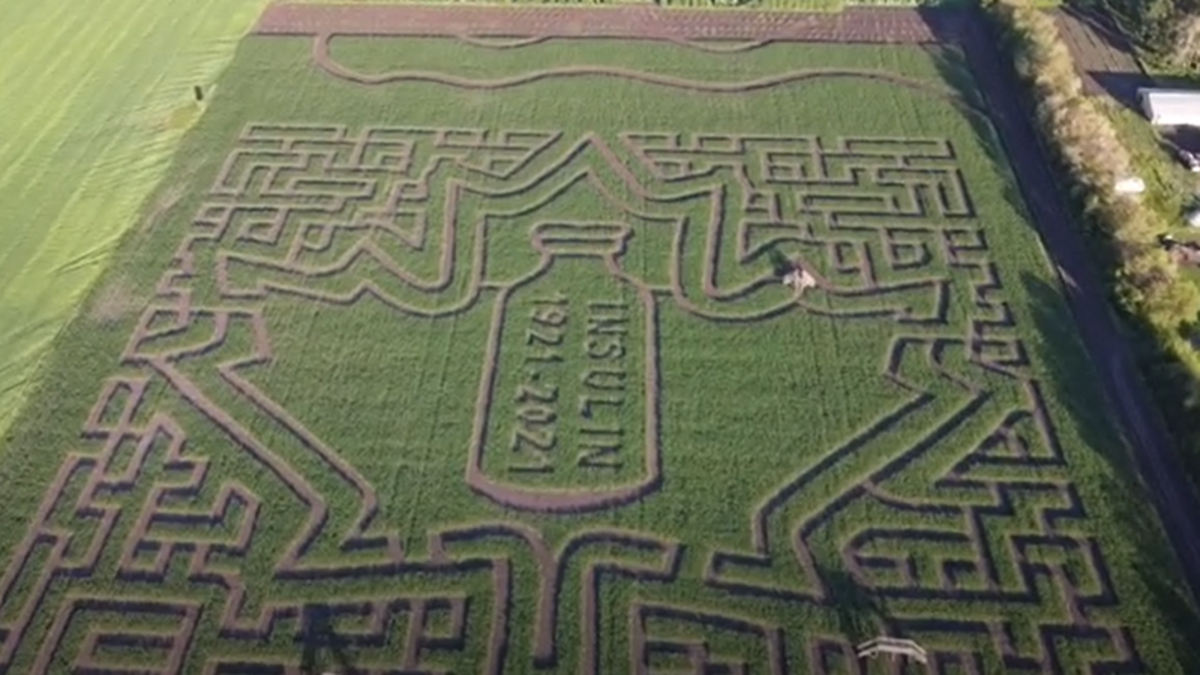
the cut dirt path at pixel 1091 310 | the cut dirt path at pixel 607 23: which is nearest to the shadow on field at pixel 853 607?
the cut dirt path at pixel 1091 310

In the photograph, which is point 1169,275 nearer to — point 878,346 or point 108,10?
point 878,346

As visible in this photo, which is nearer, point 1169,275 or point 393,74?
point 1169,275

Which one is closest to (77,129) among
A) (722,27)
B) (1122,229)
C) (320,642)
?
(320,642)

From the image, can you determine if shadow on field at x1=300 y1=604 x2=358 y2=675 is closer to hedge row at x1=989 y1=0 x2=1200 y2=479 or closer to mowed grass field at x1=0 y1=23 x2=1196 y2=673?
mowed grass field at x1=0 y1=23 x2=1196 y2=673

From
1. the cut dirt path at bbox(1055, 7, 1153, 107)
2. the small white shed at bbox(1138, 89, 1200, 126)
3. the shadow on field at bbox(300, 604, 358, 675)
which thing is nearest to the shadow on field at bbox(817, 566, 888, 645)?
the shadow on field at bbox(300, 604, 358, 675)

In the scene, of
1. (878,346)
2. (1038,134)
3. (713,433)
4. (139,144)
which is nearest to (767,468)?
(713,433)

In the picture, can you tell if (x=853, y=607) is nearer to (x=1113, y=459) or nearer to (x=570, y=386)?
(x=1113, y=459)

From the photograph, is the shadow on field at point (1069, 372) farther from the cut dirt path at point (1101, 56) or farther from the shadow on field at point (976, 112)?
the cut dirt path at point (1101, 56)
